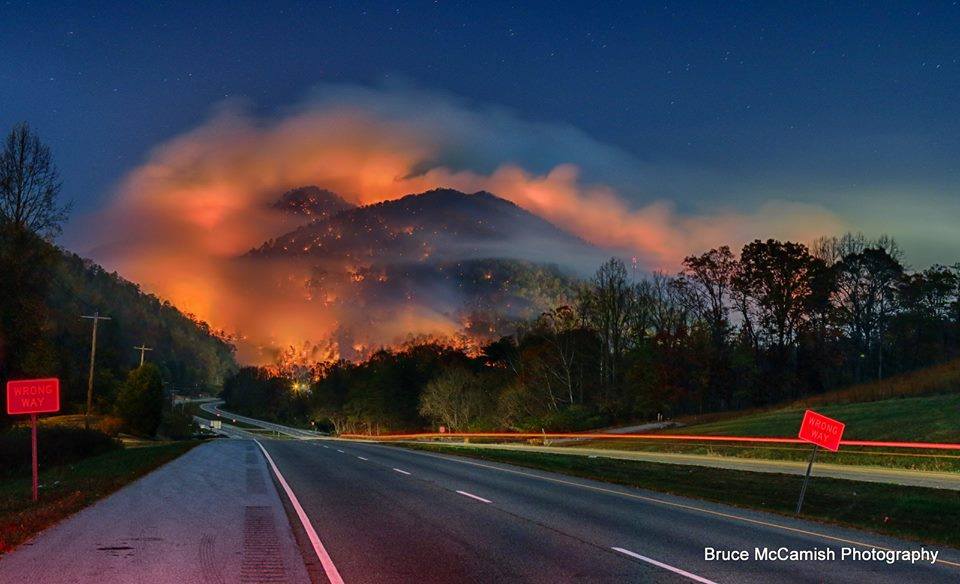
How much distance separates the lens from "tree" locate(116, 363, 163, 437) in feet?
240

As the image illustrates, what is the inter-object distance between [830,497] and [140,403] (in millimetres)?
68572

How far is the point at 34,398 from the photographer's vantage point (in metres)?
18.0

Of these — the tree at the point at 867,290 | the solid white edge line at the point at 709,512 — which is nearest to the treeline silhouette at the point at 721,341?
the tree at the point at 867,290

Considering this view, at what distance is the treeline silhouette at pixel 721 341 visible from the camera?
7588 cm

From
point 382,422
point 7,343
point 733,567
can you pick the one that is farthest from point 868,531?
point 382,422

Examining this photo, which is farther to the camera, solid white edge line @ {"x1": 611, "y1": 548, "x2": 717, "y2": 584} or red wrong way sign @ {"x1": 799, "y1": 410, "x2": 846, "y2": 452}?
red wrong way sign @ {"x1": 799, "y1": 410, "x2": 846, "y2": 452}

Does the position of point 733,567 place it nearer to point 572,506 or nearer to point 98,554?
point 572,506

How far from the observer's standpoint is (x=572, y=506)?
16.9 m

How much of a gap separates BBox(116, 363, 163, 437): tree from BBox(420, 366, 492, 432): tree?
3659 centimetres

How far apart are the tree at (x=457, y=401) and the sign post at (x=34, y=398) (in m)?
78.6

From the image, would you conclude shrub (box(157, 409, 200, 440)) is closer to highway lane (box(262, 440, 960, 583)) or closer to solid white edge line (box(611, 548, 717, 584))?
highway lane (box(262, 440, 960, 583))

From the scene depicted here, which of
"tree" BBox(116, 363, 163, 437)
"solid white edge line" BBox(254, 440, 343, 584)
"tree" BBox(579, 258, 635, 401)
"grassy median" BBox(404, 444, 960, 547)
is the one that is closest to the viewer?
"solid white edge line" BBox(254, 440, 343, 584)

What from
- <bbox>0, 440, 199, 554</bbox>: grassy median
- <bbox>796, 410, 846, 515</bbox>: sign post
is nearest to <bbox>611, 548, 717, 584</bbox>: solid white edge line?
<bbox>796, 410, 846, 515</bbox>: sign post

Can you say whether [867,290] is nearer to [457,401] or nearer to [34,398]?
[457,401]
